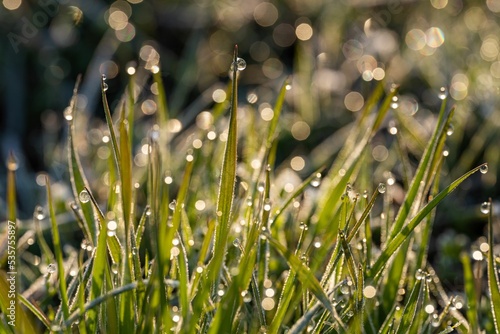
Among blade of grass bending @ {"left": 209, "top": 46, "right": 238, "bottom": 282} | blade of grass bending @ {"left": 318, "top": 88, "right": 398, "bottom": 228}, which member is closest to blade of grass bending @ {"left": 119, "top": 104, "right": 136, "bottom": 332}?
blade of grass bending @ {"left": 209, "top": 46, "right": 238, "bottom": 282}

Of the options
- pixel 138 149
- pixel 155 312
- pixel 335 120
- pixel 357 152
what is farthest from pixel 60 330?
pixel 335 120

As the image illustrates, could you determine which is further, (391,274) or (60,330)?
(391,274)

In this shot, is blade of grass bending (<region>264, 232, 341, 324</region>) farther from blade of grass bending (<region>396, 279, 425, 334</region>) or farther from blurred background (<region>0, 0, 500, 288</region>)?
blurred background (<region>0, 0, 500, 288</region>)

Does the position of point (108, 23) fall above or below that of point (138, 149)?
above

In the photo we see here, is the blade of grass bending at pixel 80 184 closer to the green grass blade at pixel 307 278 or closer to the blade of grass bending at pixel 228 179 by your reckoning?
the blade of grass bending at pixel 228 179

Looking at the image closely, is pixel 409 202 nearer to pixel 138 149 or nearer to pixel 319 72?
pixel 138 149
